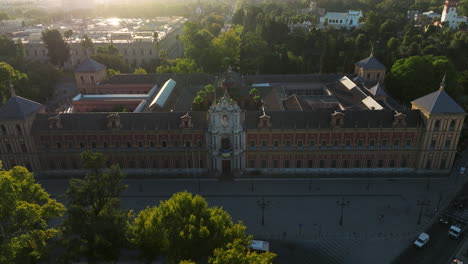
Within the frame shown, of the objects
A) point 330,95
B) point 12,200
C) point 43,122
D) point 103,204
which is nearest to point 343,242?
point 103,204

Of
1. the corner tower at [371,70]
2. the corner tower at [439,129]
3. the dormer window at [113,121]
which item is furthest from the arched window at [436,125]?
the dormer window at [113,121]

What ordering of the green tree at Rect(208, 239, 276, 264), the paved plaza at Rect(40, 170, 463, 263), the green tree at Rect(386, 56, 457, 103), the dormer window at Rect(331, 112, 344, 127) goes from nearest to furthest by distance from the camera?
the green tree at Rect(208, 239, 276, 264) → the paved plaza at Rect(40, 170, 463, 263) → the dormer window at Rect(331, 112, 344, 127) → the green tree at Rect(386, 56, 457, 103)

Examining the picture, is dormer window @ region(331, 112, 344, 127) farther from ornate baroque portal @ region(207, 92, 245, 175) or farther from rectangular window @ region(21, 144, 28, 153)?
rectangular window @ region(21, 144, 28, 153)

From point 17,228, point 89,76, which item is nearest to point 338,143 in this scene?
point 17,228

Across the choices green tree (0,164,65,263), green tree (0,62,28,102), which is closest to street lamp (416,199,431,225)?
green tree (0,164,65,263)

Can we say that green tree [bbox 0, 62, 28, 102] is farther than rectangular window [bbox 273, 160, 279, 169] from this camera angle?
Yes

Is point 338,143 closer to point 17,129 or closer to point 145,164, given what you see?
point 145,164
